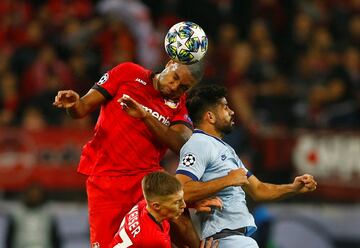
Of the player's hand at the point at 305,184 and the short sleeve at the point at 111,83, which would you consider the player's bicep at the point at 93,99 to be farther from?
the player's hand at the point at 305,184

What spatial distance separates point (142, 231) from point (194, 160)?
2.11ft

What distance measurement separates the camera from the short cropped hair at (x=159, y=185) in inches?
252

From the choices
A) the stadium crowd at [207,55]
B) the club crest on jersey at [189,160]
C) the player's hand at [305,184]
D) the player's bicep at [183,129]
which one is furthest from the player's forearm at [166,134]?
the stadium crowd at [207,55]

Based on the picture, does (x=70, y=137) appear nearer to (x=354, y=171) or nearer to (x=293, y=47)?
(x=354, y=171)

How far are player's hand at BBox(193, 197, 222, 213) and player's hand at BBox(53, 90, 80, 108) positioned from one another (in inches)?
Answer: 46.8

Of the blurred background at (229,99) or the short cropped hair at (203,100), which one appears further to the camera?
the blurred background at (229,99)

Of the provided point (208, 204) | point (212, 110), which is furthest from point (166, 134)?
point (208, 204)

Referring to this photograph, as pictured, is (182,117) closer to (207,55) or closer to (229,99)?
(229,99)

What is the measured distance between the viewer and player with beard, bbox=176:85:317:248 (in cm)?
659

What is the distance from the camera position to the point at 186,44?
686 cm

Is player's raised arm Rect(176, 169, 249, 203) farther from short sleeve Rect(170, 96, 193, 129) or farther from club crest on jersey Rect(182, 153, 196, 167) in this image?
short sleeve Rect(170, 96, 193, 129)

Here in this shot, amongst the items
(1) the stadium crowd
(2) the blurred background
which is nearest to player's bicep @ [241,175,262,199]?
(2) the blurred background

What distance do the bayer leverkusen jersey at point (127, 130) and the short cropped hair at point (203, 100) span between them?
0.09m

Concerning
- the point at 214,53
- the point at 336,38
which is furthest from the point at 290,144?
the point at 336,38
